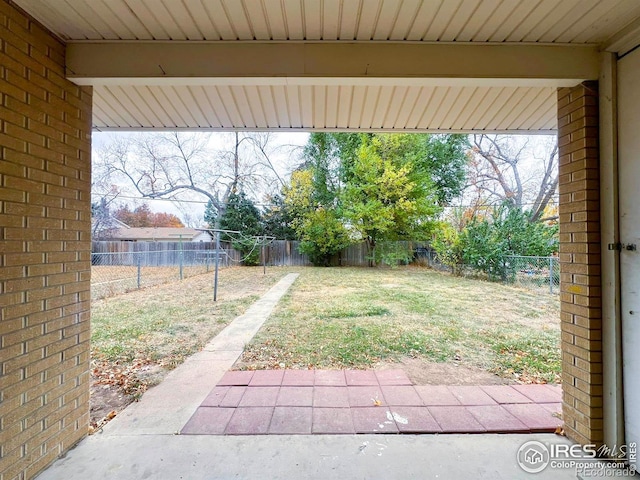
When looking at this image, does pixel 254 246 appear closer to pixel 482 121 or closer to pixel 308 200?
pixel 308 200

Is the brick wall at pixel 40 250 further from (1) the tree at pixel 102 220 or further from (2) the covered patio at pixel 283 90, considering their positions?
(1) the tree at pixel 102 220

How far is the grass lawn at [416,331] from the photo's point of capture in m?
3.17

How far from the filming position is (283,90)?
2094 mm

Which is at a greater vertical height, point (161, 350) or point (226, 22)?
point (226, 22)

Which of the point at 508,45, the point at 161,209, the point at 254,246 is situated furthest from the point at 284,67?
the point at 161,209

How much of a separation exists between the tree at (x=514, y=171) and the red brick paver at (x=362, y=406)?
43.2ft

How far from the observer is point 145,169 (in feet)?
54.4

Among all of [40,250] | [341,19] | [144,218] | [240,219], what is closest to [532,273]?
[341,19]

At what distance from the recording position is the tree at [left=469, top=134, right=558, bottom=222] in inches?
518

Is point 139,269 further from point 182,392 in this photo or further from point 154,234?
point 154,234

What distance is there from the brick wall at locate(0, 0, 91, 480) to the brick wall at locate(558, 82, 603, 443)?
3.17 m

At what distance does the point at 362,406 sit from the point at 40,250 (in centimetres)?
233

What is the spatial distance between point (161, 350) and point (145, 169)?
53.5 feet

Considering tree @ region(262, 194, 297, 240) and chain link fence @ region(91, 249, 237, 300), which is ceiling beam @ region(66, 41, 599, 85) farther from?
tree @ region(262, 194, 297, 240)
